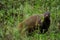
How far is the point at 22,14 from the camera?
274 inches

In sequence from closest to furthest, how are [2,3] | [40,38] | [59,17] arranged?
[40,38], [59,17], [2,3]

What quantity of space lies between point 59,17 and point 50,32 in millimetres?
635

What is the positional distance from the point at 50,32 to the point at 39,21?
0.35 metres

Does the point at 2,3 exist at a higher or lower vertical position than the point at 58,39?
higher

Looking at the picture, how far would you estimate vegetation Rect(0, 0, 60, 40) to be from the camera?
6055 mm

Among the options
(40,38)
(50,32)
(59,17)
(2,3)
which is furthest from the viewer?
(2,3)

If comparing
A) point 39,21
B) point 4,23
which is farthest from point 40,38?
point 4,23

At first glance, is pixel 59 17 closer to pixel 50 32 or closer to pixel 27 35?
pixel 50 32

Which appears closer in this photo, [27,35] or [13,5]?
[27,35]

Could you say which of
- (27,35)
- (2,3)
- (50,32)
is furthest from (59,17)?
(2,3)

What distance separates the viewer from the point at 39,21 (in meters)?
6.50

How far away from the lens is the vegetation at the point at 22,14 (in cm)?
605

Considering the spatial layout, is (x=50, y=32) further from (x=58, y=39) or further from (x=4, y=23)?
(x=4, y=23)

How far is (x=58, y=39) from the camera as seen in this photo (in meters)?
6.12
